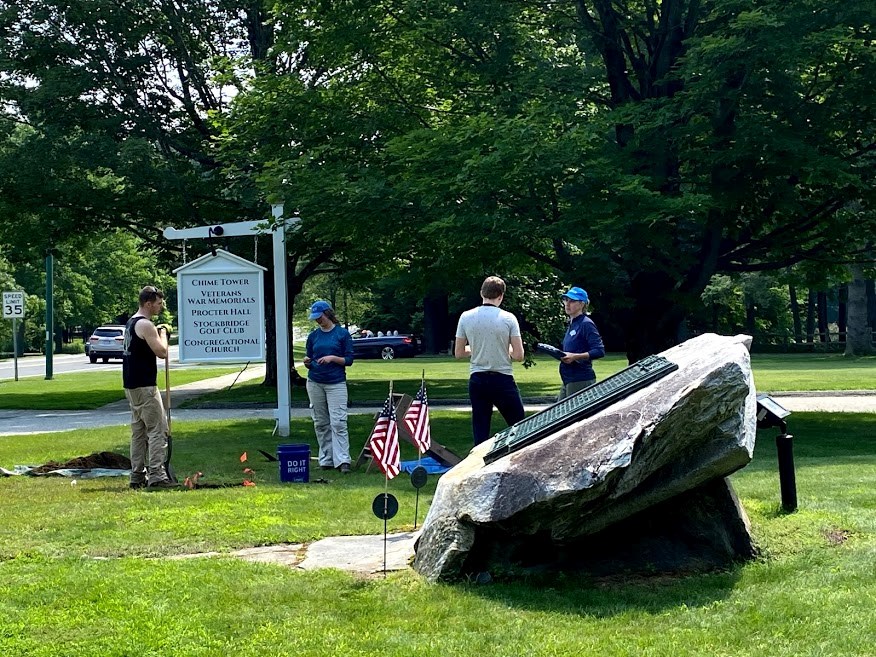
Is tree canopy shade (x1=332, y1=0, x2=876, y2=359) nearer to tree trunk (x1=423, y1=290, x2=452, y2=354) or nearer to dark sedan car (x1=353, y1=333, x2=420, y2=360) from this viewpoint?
dark sedan car (x1=353, y1=333, x2=420, y2=360)

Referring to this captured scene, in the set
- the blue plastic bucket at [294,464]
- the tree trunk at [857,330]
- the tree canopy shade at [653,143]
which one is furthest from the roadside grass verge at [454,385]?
the tree trunk at [857,330]

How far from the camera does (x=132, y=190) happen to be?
23.8 m

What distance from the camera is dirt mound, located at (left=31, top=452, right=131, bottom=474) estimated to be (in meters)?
12.1

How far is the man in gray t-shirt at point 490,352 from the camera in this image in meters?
9.38

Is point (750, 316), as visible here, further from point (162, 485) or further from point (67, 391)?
point (162, 485)

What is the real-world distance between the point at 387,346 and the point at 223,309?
138ft

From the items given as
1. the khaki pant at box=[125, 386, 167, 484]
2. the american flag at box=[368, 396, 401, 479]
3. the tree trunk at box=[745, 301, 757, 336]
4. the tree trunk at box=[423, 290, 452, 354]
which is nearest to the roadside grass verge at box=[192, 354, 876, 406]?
the khaki pant at box=[125, 386, 167, 484]

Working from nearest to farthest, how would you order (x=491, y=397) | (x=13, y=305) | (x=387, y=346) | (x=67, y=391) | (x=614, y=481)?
1. (x=614, y=481)
2. (x=491, y=397)
3. (x=67, y=391)
4. (x=13, y=305)
5. (x=387, y=346)

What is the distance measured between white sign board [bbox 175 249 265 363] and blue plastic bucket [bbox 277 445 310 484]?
3931mm

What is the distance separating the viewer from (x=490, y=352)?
31.0ft

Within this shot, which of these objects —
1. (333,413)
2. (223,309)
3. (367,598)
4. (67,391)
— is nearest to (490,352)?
(333,413)

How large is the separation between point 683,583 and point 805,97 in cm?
1182

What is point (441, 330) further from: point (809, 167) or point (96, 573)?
point (96, 573)

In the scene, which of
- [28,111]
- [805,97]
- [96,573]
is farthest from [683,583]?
[28,111]
